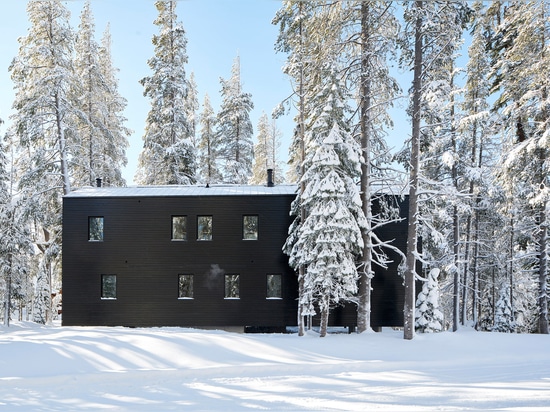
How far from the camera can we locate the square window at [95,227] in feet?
53.4

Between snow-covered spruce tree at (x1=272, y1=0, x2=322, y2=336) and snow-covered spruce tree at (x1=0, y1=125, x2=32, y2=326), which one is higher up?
snow-covered spruce tree at (x1=272, y1=0, x2=322, y2=336)

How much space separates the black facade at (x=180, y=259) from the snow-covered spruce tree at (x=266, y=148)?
777 inches

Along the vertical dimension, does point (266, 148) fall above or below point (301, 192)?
above

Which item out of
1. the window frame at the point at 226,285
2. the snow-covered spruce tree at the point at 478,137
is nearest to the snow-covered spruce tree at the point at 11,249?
the window frame at the point at 226,285

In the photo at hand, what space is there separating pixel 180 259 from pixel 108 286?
3.42 meters

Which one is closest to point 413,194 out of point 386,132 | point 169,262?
point 386,132

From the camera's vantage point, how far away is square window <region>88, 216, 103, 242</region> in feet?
53.4

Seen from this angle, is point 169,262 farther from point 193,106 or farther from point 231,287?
point 193,106

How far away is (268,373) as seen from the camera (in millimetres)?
7961

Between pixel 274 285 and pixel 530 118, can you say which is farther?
pixel 530 118

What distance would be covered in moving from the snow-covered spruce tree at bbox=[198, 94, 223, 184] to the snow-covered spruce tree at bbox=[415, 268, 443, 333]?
729 inches

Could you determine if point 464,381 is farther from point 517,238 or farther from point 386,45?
point 517,238

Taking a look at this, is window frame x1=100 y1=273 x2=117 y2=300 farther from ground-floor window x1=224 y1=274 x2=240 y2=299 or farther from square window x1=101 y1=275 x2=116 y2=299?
ground-floor window x1=224 y1=274 x2=240 y2=299

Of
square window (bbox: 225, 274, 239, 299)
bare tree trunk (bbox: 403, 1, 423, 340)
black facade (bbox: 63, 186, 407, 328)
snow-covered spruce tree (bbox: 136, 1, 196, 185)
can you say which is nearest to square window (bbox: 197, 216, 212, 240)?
black facade (bbox: 63, 186, 407, 328)
